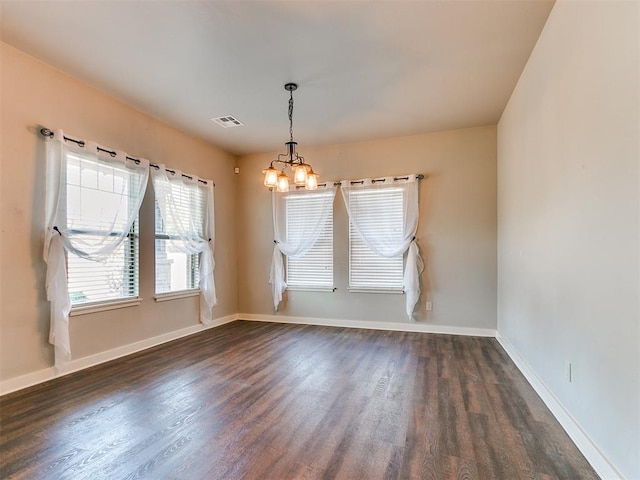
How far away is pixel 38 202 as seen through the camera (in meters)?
2.99

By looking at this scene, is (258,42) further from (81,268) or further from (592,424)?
(592,424)

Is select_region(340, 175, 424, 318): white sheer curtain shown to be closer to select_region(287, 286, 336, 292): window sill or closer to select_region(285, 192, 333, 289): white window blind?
select_region(285, 192, 333, 289): white window blind

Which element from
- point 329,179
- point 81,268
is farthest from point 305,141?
point 81,268

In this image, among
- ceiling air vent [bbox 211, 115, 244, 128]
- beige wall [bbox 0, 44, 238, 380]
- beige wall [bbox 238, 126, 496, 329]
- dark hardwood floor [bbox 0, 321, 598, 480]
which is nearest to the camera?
dark hardwood floor [bbox 0, 321, 598, 480]

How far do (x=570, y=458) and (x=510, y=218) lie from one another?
2544 mm

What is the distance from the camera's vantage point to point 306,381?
3.01 metres

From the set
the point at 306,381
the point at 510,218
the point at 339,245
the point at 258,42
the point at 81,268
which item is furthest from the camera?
the point at 339,245

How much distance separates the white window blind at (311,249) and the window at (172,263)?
1506mm

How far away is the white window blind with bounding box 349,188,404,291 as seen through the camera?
494 cm

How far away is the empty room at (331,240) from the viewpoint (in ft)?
5.94

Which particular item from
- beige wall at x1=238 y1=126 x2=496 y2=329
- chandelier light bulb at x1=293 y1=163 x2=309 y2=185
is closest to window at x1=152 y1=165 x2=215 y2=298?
beige wall at x1=238 y1=126 x2=496 y2=329

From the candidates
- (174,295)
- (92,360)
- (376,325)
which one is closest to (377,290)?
(376,325)

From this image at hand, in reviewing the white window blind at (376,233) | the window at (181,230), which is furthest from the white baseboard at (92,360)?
the white window blind at (376,233)

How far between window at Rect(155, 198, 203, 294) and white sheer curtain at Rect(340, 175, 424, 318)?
2455mm
